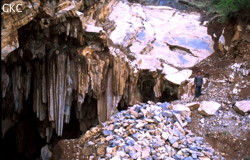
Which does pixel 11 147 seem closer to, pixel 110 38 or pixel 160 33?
pixel 110 38

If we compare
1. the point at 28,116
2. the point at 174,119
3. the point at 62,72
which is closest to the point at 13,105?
the point at 28,116

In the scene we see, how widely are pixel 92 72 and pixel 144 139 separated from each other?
394 cm

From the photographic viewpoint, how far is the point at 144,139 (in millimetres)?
7496

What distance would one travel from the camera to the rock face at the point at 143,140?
7082mm

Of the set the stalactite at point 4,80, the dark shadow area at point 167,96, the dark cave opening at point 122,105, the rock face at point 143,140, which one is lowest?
the dark cave opening at point 122,105

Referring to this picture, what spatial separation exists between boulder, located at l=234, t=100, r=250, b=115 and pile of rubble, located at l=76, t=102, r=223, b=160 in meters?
1.77

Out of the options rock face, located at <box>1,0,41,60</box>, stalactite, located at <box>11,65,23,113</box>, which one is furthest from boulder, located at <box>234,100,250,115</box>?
stalactite, located at <box>11,65,23,113</box>

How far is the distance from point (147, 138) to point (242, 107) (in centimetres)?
366

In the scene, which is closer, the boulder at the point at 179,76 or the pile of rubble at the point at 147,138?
the pile of rubble at the point at 147,138

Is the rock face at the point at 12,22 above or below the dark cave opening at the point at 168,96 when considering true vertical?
above

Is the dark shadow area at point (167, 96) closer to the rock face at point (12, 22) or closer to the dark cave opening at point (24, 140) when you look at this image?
the dark cave opening at point (24, 140)

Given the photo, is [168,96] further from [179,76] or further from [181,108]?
[181,108]

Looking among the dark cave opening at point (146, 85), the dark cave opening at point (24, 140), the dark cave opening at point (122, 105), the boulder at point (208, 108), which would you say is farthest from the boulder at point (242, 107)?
the dark cave opening at point (24, 140)

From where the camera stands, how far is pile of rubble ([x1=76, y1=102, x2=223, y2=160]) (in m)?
7.07
